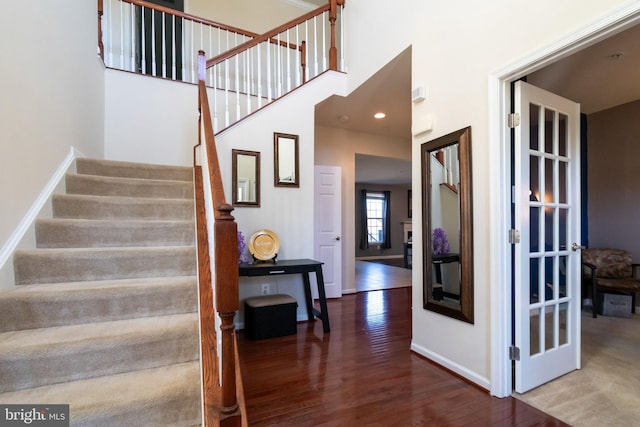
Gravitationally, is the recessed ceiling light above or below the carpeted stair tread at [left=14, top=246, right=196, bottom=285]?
above

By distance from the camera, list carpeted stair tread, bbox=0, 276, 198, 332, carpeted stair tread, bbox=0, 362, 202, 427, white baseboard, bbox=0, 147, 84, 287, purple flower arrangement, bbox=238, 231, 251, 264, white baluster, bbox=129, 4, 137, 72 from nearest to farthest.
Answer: carpeted stair tread, bbox=0, 362, 202, 427 < carpeted stair tread, bbox=0, 276, 198, 332 < white baseboard, bbox=0, 147, 84, 287 < purple flower arrangement, bbox=238, 231, 251, 264 < white baluster, bbox=129, 4, 137, 72

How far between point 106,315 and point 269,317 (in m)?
1.56

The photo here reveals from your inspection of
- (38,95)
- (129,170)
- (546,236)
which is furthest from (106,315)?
(546,236)

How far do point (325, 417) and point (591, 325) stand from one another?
338cm

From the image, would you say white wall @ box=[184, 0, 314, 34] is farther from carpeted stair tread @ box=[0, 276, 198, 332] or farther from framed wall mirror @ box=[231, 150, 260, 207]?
carpeted stair tread @ box=[0, 276, 198, 332]

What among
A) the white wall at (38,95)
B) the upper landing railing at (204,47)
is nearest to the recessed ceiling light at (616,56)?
the upper landing railing at (204,47)

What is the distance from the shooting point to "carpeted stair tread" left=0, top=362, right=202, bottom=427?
47.3 inches

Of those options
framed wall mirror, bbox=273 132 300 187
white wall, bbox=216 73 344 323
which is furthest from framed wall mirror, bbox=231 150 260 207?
framed wall mirror, bbox=273 132 300 187

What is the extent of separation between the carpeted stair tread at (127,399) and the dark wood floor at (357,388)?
58cm

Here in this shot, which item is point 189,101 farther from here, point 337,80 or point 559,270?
point 559,270

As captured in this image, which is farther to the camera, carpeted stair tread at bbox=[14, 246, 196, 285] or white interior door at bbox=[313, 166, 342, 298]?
white interior door at bbox=[313, 166, 342, 298]

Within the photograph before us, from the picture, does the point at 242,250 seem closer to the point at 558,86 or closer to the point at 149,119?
the point at 149,119

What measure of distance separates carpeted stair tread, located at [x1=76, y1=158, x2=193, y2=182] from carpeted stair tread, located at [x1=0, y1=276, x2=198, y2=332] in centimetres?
132

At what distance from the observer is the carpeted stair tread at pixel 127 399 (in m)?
1.20
